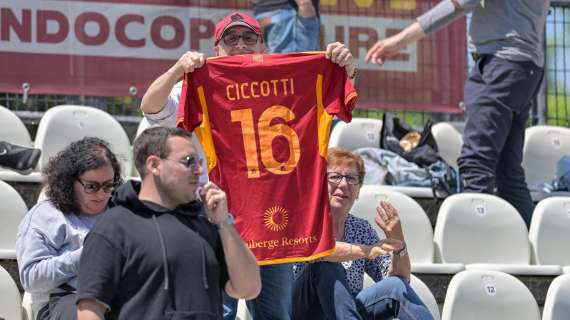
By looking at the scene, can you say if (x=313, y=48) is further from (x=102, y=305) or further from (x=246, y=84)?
(x=102, y=305)

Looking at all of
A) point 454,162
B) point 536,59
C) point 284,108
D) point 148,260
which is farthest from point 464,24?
point 148,260

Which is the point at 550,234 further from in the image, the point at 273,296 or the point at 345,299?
the point at 273,296

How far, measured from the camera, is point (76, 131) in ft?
23.1

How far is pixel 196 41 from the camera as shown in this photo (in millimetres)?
8438

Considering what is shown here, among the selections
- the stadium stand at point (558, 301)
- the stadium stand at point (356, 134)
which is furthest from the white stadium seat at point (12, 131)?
the stadium stand at point (558, 301)

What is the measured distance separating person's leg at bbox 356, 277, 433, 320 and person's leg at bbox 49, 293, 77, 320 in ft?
4.01

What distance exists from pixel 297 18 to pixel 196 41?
0.91 m

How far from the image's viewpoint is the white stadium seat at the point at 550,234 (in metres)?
6.98

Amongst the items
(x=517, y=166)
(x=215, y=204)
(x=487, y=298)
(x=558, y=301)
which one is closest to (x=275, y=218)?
(x=215, y=204)

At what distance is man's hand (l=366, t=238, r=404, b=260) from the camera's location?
5.12 m

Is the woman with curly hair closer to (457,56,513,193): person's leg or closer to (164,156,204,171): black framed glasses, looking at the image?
(164,156,204,171): black framed glasses

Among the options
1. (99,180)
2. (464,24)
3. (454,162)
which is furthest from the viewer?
(464,24)

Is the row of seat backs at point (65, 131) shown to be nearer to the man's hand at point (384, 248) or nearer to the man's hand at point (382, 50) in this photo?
the man's hand at point (382, 50)

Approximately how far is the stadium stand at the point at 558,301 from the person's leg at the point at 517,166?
1.32 m
